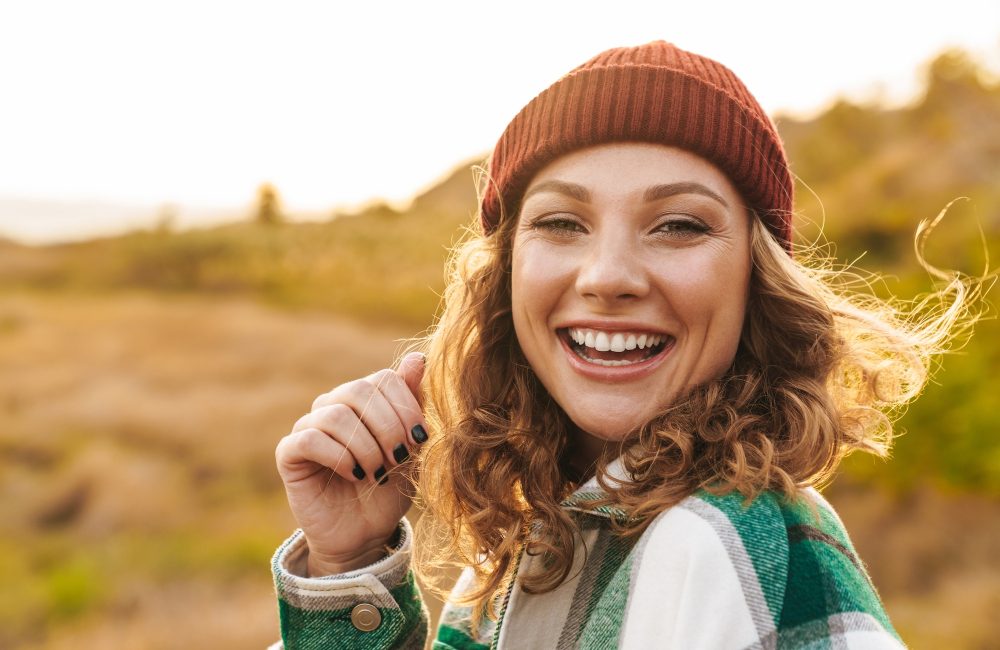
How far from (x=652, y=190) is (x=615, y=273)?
0.18 metres

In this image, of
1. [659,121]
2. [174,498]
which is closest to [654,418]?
[659,121]

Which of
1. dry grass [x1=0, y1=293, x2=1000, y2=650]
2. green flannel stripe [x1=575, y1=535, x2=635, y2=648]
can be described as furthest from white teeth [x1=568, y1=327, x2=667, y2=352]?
dry grass [x1=0, y1=293, x2=1000, y2=650]

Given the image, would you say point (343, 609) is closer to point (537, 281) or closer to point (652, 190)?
point (537, 281)

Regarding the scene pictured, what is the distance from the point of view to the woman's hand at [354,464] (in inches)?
74.8

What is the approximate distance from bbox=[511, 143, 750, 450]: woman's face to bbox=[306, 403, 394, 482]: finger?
41cm

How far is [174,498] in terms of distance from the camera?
7324 millimetres

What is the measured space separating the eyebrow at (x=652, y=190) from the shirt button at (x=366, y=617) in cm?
99

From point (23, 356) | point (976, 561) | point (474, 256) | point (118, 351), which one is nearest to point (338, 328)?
point (118, 351)

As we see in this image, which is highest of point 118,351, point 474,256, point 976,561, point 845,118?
point 845,118

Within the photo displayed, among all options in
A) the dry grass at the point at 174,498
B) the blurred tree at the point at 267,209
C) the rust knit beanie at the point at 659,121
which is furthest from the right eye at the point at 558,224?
the blurred tree at the point at 267,209

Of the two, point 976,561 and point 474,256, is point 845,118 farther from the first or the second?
point 474,256

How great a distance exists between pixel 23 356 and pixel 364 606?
30.4 ft

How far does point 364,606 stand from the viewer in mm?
1922

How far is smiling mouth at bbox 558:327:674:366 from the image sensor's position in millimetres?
1667
